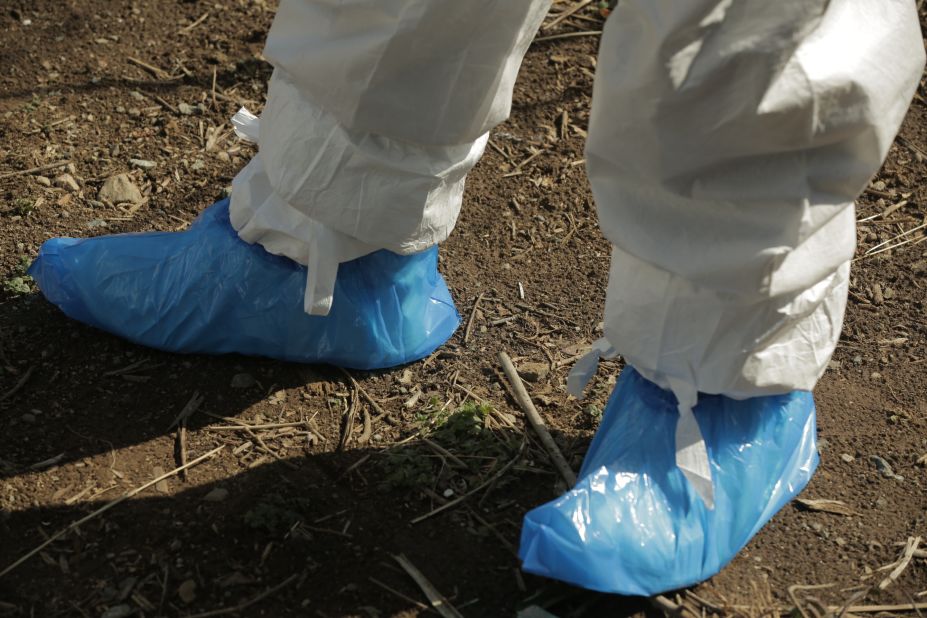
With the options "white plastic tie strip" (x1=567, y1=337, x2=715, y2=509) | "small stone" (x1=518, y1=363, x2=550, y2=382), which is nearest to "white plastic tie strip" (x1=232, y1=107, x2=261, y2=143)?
"small stone" (x1=518, y1=363, x2=550, y2=382)

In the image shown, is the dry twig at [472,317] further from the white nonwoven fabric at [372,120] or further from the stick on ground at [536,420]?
the white nonwoven fabric at [372,120]

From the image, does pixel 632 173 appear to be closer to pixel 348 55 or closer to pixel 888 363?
pixel 348 55

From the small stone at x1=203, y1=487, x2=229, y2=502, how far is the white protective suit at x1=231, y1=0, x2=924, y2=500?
1.11ft

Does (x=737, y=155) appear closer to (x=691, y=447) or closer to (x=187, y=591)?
(x=691, y=447)

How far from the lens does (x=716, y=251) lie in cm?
139

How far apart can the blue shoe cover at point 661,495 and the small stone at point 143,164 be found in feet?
4.50

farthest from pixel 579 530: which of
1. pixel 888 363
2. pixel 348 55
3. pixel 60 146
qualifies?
pixel 60 146

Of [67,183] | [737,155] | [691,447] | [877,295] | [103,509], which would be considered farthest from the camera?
[67,183]

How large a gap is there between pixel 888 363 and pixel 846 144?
0.94 metres

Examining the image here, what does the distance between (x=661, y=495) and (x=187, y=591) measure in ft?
2.36

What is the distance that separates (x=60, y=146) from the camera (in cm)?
255

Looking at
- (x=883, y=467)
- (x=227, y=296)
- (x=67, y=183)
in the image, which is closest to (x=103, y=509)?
(x=227, y=296)

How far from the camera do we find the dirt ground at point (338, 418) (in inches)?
64.4

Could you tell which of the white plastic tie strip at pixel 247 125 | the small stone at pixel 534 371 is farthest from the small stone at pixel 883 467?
the white plastic tie strip at pixel 247 125
